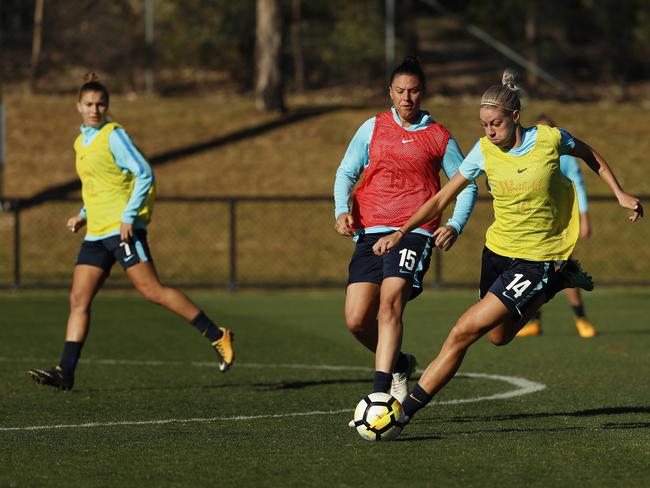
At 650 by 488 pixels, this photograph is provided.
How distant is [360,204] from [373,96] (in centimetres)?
2708

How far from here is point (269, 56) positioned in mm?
30188

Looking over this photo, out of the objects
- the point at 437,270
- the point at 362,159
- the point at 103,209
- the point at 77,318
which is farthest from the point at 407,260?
the point at 437,270

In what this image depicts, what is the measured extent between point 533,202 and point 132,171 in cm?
339

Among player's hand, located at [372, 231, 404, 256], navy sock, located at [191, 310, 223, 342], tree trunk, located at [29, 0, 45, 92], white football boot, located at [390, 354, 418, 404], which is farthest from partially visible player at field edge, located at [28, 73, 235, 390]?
tree trunk, located at [29, 0, 45, 92]

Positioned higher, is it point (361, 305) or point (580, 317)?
point (361, 305)

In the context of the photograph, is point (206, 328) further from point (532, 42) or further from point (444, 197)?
point (532, 42)

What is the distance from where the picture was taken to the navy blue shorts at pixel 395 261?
26.8ft

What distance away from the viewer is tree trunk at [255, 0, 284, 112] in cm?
2961

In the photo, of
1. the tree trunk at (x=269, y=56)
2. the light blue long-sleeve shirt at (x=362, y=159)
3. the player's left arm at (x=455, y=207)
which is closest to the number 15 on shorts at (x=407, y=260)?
the player's left arm at (x=455, y=207)

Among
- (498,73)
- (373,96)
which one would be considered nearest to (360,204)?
(373,96)

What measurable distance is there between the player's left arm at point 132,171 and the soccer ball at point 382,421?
297cm

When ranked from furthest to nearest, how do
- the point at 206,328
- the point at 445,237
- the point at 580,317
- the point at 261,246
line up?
the point at 261,246, the point at 580,317, the point at 206,328, the point at 445,237

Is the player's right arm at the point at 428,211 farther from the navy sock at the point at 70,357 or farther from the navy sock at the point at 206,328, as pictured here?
the navy sock at the point at 70,357

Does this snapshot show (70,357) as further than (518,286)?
Yes
